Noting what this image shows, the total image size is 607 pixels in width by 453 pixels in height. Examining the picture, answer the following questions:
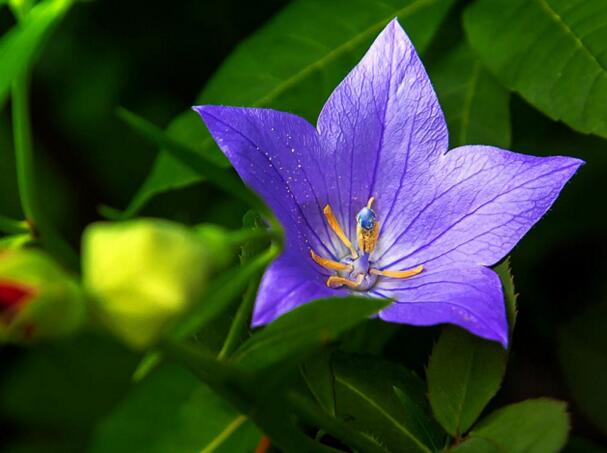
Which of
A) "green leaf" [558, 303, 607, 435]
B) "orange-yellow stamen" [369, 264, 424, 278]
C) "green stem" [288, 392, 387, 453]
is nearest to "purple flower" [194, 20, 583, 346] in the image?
"orange-yellow stamen" [369, 264, 424, 278]

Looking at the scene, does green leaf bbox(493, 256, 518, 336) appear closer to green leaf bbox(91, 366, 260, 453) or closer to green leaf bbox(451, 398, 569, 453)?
green leaf bbox(451, 398, 569, 453)

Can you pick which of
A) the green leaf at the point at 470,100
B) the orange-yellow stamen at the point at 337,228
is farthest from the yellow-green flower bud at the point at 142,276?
the green leaf at the point at 470,100

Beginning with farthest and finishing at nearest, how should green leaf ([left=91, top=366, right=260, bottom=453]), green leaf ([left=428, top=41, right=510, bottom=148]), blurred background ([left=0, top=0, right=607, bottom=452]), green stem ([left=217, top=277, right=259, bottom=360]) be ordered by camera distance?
blurred background ([left=0, top=0, right=607, bottom=452]) < green leaf ([left=428, top=41, right=510, bottom=148]) < green leaf ([left=91, top=366, right=260, bottom=453]) < green stem ([left=217, top=277, right=259, bottom=360])

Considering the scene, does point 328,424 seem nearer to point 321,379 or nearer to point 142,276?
point 321,379

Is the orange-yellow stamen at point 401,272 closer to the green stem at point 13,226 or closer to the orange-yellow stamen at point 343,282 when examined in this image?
the orange-yellow stamen at point 343,282

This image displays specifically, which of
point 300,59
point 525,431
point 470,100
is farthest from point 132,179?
point 525,431

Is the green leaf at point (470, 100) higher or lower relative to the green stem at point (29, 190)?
lower

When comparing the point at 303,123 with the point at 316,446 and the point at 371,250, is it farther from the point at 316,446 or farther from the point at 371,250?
the point at 316,446
